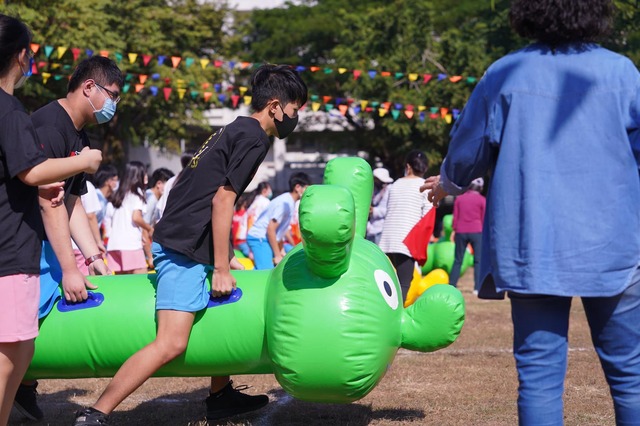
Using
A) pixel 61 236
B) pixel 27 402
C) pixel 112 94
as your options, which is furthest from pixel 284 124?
pixel 27 402

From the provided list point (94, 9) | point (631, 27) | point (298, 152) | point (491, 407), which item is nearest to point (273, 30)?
point (298, 152)

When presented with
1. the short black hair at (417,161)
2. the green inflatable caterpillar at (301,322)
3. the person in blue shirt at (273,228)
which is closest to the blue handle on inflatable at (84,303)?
the green inflatable caterpillar at (301,322)

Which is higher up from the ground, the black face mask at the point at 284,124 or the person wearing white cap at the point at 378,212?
the black face mask at the point at 284,124

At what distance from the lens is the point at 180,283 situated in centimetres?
394

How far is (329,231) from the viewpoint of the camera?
3.54 meters

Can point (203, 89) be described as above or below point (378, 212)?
above

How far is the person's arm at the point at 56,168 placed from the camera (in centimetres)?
326

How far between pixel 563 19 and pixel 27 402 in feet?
11.0

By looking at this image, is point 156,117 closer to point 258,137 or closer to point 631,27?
point 631,27

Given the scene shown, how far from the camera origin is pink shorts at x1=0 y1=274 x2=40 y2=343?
330 cm

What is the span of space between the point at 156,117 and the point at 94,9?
526 centimetres

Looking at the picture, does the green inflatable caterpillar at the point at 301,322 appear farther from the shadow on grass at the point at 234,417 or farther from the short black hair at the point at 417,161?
the short black hair at the point at 417,161

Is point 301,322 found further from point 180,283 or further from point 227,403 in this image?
point 227,403

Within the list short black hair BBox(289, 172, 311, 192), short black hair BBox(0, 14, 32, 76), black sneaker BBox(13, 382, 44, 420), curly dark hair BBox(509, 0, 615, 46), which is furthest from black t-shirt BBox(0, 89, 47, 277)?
short black hair BBox(289, 172, 311, 192)
